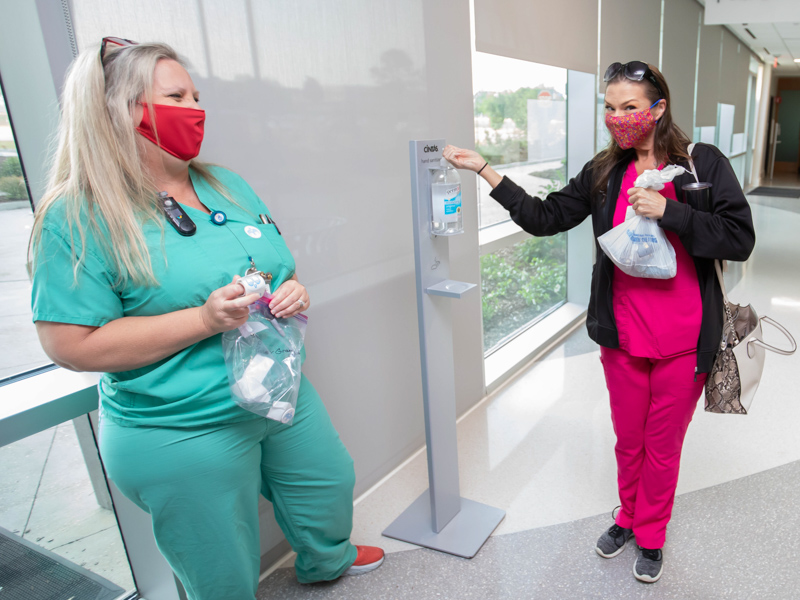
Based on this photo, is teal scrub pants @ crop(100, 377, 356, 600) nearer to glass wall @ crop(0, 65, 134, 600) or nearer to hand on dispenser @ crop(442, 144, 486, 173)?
glass wall @ crop(0, 65, 134, 600)

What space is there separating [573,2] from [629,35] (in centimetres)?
146

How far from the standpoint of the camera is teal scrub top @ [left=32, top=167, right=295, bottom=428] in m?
1.24

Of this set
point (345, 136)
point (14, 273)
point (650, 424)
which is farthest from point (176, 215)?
point (650, 424)

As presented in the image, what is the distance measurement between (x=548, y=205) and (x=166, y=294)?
1426 millimetres

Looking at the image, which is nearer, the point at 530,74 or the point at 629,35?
the point at 530,74

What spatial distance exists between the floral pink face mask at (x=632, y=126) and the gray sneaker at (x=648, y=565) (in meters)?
1.43

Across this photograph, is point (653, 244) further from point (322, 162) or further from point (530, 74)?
point (530, 74)

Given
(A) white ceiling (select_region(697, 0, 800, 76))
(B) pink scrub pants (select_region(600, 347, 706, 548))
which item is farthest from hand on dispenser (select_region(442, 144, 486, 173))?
(A) white ceiling (select_region(697, 0, 800, 76))

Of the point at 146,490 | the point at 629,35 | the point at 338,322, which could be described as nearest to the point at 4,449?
the point at 146,490

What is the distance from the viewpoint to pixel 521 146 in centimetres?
437

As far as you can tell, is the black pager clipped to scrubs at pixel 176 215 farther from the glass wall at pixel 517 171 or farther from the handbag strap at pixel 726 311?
the glass wall at pixel 517 171

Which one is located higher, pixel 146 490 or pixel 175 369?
pixel 175 369

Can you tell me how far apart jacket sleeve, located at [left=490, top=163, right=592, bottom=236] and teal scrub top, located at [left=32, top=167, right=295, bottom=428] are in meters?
1.00

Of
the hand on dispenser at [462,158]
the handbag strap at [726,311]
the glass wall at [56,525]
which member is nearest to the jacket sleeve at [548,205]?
the hand on dispenser at [462,158]
